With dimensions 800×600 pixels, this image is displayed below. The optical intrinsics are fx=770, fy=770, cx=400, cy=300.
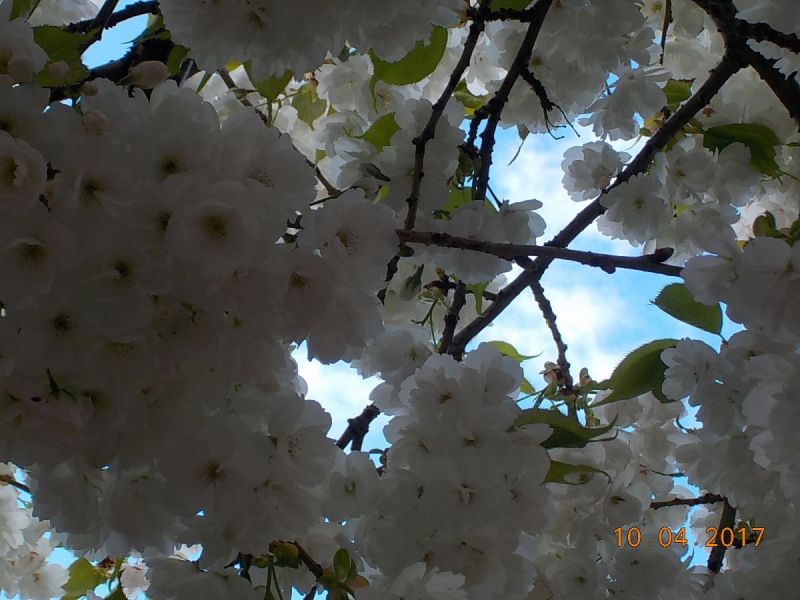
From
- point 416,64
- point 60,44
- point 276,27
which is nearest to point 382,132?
point 416,64

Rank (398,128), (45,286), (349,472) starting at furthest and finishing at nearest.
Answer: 1. (398,128)
2. (349,472)
3. (45,286)

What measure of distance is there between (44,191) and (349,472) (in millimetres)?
650

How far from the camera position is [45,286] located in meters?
0.67

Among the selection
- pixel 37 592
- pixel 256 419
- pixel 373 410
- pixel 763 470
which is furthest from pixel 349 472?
pixel 37 592

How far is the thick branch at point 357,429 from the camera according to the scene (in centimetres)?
154

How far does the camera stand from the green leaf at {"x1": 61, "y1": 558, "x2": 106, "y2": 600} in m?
2.09

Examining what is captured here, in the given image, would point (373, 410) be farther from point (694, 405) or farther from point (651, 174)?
point (651, 174)

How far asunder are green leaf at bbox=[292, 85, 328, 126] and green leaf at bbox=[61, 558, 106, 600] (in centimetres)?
138

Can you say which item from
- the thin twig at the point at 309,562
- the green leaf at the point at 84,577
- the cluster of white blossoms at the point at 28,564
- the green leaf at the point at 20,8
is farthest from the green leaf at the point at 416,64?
the cluster of white blossoms at the point at 28,564

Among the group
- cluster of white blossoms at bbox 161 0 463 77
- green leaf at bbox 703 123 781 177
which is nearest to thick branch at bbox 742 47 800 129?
green leaf at bbox 703 123 781 177

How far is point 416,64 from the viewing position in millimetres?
1588

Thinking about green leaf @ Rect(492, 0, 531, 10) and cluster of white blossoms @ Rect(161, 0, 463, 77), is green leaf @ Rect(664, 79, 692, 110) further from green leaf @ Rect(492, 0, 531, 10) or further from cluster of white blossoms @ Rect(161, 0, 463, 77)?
cluster of white blossoms @ Rect(161, 0, 463, 77)

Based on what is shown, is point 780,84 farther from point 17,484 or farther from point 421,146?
point 17,484
